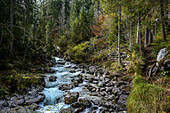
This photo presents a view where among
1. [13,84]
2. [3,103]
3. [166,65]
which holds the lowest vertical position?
[3,103]

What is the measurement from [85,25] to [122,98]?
25677mm

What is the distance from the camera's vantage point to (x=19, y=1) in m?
10.6

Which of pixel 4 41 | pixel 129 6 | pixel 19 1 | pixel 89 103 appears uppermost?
pixel 19 1

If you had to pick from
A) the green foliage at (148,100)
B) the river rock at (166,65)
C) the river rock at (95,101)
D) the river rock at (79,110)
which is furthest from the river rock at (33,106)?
the river rock at (166,65)

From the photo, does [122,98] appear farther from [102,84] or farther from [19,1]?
[19,1]

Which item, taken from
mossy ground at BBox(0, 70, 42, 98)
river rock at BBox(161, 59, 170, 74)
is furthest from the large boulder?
mossy ground at BBox(0, 70, 42, 98)

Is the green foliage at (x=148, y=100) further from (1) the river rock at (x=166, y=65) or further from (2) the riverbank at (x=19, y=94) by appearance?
(2) the riverbank at (x=19, y=94)

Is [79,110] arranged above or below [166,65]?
below

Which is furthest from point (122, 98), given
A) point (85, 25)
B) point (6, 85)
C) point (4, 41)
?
point (85, 25)

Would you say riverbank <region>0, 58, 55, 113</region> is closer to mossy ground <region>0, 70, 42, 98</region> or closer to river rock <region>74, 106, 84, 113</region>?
mossy ground <region>0, 70, 42, 98</region>

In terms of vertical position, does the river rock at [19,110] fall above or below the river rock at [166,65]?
below

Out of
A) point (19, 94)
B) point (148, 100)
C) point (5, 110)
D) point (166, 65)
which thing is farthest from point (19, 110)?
point (166, 65)

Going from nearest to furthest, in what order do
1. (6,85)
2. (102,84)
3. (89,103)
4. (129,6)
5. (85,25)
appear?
(89,103), (6,85), (102,84), (129,6), (85,25)

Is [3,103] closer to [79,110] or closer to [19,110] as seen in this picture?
[19,110]
